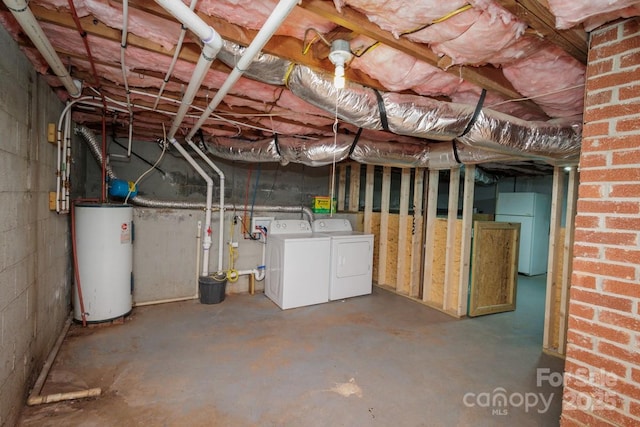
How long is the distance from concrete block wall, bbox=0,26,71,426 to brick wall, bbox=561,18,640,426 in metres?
2.63

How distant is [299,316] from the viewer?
10.8 ft

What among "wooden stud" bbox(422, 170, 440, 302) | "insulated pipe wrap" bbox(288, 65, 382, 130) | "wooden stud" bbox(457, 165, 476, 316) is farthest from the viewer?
"wooden stud" bbox(422, 170, 440, 302)

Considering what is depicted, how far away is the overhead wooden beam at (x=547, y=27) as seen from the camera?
110cm

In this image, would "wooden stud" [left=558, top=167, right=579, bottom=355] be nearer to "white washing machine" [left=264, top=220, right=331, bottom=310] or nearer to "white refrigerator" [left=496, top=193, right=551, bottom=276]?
"white washing machine" [left=264, top=220, right=331, bottom=310]

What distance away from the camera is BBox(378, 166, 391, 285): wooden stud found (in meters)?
4.33

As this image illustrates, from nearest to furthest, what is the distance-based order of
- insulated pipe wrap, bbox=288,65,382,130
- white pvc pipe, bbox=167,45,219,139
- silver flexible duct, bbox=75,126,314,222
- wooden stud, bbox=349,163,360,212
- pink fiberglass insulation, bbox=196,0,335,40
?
pink fiberglass insulation, bbox=196,0,335,40 → white pvc pipe, bbox=167,45,219,139 → insulated pipe wrap, bbox=288,65,382,130 → silver flexible duct, bbox=75,126,314,222 → wooden stud, bbox=349,163,360,212

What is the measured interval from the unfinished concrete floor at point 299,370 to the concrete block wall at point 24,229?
0.26 m

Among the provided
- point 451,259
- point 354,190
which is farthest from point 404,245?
point 354,190

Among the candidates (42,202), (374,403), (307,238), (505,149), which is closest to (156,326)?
(42,202)

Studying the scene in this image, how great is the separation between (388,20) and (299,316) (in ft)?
9.23

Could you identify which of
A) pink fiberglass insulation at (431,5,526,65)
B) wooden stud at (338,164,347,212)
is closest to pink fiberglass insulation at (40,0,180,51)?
pink fiberglass insulation at (431,5,526,65)

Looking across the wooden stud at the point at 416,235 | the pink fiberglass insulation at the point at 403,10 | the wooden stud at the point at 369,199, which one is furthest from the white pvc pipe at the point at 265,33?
the wooden stud at the point at 369,199

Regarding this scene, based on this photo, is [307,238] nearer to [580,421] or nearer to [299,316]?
[299,316]

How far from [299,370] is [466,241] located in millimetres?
2272
